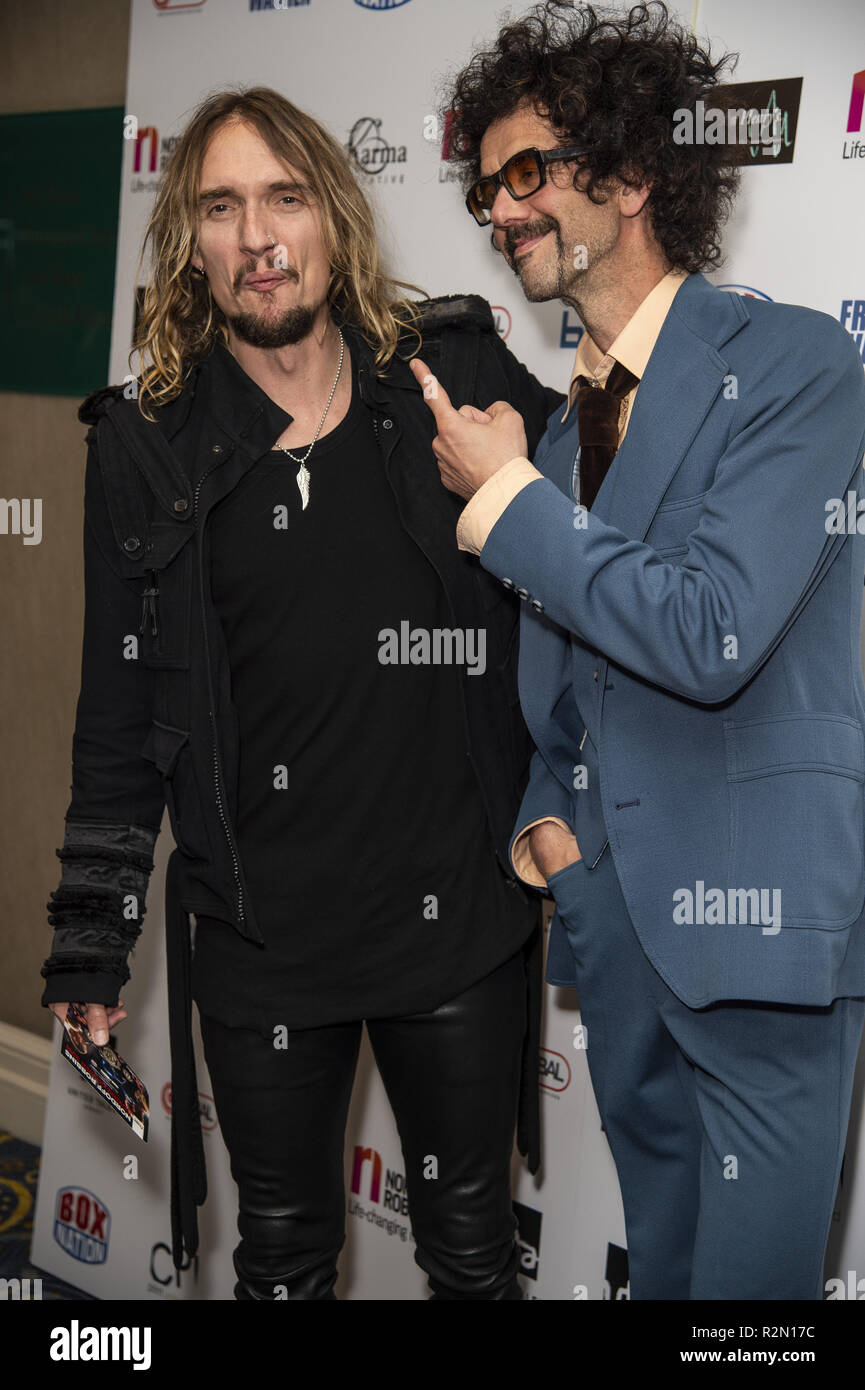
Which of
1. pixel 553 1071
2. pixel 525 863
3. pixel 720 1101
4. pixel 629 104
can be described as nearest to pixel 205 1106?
pixel 553 1071

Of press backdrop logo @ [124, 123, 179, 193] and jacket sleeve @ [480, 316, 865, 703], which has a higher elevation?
press backdrop logo @ [124, 123, 179, 193]

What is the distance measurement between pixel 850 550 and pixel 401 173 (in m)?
1.44

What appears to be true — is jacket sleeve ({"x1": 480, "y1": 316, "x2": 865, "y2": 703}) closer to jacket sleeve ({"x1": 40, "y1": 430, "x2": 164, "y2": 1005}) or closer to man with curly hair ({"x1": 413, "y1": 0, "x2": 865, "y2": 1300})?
man with curly hair ({"x1": 413, "y1": 0, "x2": 865, "y2": 1300})

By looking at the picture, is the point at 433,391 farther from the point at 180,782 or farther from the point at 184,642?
the point at 180,782

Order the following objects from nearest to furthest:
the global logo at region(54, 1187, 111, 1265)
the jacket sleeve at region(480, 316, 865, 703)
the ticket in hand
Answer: the jacket sleeve at region(480, 316, 865, 703) → the ticket in hand → the global logo at region(54, 1187, 111, 1265)

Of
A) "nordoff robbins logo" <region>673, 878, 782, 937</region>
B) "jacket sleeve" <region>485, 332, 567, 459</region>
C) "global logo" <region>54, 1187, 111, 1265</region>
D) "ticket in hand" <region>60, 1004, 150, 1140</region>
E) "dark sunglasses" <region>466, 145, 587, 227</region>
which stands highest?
"dark sunglasses" <region>466, 145, 587, 227</region>

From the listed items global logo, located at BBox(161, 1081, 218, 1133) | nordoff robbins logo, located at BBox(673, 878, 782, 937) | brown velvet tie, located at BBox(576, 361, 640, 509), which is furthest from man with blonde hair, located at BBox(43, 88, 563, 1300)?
global logo, located at BBox(161, 1081, 218, 1133)

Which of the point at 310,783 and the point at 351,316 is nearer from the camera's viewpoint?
the point at 310,783

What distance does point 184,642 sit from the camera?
1.95m

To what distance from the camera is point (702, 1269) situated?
5.67 ft

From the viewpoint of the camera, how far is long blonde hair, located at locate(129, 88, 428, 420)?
6.51 ft

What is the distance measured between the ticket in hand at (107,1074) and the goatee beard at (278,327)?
3.70 feet
